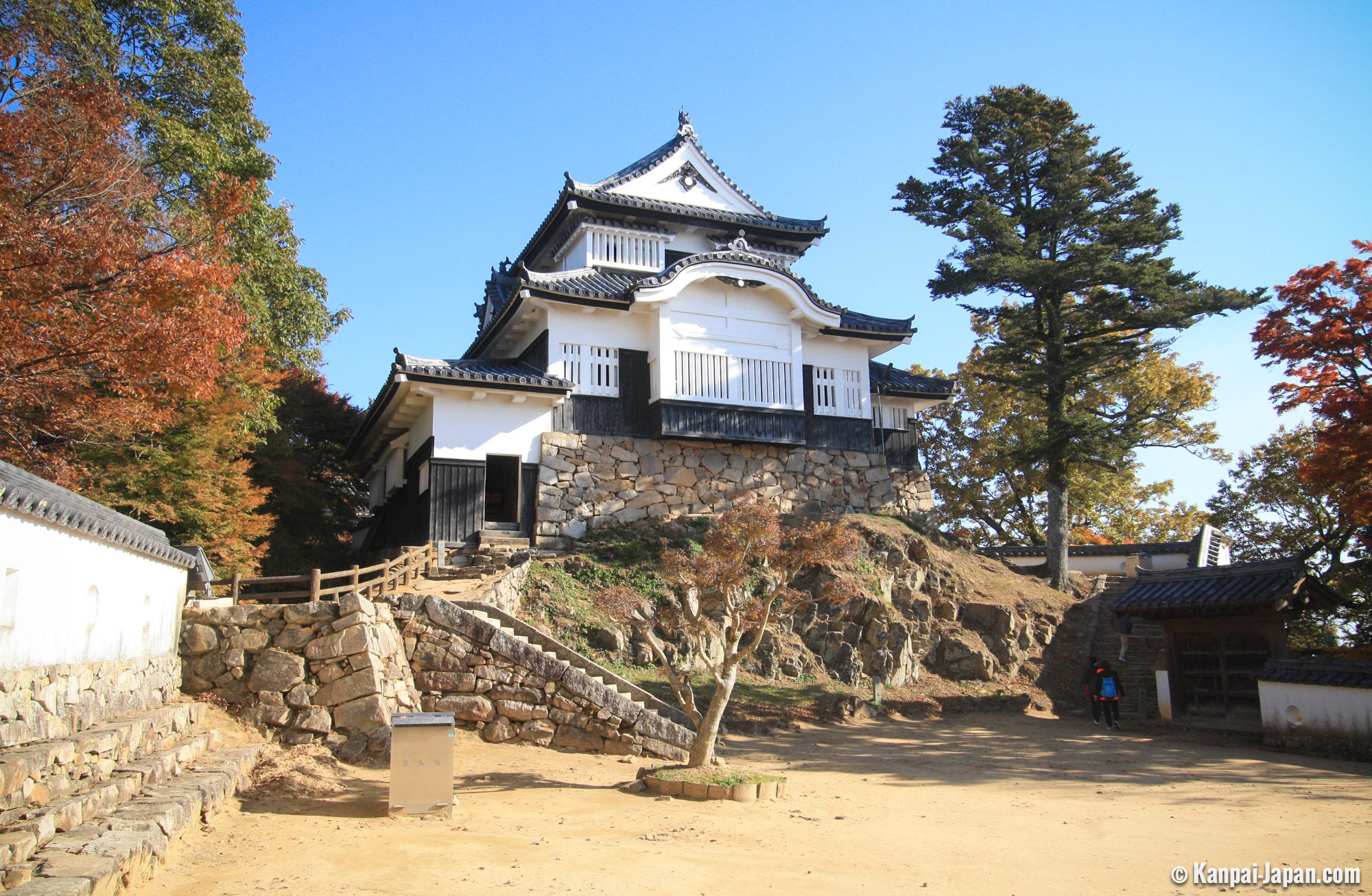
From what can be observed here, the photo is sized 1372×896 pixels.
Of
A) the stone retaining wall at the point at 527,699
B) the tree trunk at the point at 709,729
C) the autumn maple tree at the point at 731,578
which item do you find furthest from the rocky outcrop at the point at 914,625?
the tree trunk at the point at 709,729

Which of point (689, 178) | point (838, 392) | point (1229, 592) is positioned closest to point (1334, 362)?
point (1229, 592)

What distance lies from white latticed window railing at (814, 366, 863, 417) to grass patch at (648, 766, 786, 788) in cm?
1328

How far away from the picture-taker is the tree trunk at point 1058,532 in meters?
23.2

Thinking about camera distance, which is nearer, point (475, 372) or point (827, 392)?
point (475, 372)

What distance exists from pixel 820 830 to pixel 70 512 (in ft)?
25.8

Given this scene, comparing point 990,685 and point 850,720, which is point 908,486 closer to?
point 990,685

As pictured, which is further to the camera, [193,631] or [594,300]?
[594,300]

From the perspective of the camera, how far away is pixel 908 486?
24062 mm

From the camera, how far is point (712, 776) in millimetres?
10898

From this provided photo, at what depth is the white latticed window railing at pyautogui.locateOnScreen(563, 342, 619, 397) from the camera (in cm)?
2091

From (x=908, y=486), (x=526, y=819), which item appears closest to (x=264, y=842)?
(x=526, y=819)

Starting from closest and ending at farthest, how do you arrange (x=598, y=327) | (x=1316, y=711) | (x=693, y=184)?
(x=1316, y=711)
(x=598, y=327)
(x=693, y=184)

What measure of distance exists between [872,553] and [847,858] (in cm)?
1249

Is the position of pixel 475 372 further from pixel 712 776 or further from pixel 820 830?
pixel 820 830
